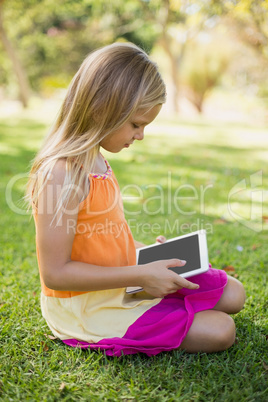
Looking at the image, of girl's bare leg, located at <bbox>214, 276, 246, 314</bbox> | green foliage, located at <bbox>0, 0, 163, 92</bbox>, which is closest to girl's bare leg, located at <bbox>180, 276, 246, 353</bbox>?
girl's bare leg, located at <bbox>214, 276, 246, 314</bbox>

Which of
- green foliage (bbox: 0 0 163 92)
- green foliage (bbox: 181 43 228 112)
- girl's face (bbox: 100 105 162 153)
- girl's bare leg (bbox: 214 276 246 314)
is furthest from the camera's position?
green foliage (bbox: 0 0 163 92)

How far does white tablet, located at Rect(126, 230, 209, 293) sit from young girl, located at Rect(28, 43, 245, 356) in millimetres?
104

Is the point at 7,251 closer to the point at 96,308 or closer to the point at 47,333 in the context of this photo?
the point at 47,333

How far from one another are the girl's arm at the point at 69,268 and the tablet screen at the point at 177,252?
210mm

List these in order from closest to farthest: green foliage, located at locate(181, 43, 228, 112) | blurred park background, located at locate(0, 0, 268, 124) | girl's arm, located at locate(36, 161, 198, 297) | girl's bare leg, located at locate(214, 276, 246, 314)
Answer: girl's arm, located at locate(36, 161, 198, 297) → girl's bare leg, located at locate(214, 276, 246, 314) → blurred park background, located at locate(0, 0, 268, 124) → green foliage, located at locate(181, 43, 228, 112)

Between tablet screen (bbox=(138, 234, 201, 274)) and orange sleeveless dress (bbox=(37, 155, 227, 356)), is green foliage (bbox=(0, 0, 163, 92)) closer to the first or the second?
tablet screen (bbox=(138, 234, 201, 274))

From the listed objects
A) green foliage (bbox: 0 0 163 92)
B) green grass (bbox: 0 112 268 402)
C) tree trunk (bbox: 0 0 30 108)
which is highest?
green foliage (bbox: 0 0 163 92)

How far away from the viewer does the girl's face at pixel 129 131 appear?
1.49 meters

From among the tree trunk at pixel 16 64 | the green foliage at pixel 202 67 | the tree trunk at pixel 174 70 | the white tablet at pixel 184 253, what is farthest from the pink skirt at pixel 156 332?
the green foliage at pixel 202 67

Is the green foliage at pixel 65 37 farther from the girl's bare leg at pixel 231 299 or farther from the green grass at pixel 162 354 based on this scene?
the girl's bare leg at pixel 231 299

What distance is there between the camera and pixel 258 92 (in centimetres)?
1758

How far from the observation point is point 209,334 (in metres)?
1.53

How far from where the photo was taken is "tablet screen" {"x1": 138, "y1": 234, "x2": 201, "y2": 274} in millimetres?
1691

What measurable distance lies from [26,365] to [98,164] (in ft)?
2.73
